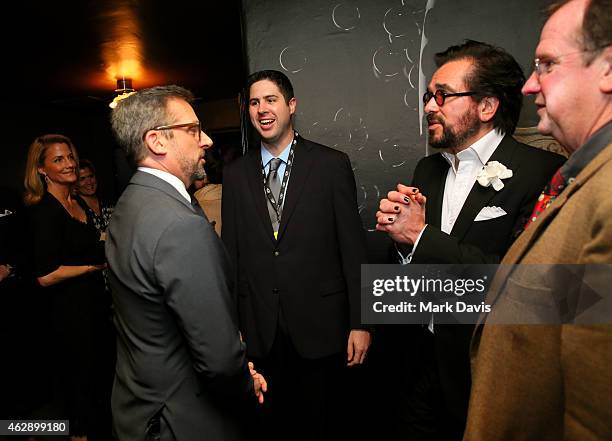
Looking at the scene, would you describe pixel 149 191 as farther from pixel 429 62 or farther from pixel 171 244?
pixel 429 62

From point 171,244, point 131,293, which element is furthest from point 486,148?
point 131,293

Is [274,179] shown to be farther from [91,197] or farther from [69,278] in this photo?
[91,197]

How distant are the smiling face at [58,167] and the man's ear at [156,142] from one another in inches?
65.5

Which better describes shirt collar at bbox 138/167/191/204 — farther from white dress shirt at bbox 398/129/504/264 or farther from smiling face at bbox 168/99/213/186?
white dress shirt at bbox 398/129/504/264

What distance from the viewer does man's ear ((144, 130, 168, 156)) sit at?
1.55 meters

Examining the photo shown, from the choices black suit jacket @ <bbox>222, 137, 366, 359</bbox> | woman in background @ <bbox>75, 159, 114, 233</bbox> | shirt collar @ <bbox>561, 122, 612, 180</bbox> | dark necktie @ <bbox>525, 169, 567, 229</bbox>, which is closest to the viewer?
shirt collar @ <bbox>561, 122, 612, 180</bbox>

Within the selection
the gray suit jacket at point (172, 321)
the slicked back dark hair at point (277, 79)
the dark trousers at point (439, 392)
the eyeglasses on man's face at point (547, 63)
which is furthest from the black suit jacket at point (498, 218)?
the slicked back dark hair at point (277, 79)

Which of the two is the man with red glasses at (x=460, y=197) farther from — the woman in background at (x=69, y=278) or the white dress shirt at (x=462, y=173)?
the woman in background at (x=69, y=278)

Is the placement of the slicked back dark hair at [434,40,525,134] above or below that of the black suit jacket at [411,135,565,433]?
above

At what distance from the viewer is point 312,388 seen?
2.08 meters

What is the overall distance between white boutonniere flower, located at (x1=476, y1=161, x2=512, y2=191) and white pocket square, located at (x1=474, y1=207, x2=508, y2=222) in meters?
0.08

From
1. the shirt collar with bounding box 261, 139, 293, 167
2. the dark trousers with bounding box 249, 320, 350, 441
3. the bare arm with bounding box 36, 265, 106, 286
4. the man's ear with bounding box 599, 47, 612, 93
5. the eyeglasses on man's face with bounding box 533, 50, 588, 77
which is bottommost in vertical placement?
the dark trousers with bounding box 249, 320, 350, 441

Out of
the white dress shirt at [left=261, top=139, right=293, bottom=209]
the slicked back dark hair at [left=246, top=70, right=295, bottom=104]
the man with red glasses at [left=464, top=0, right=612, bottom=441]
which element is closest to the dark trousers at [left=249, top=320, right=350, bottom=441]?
the white dress shirt at [left=261, top=139, right=293, bottom=209]

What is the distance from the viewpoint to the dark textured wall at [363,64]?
2354 millimetres
